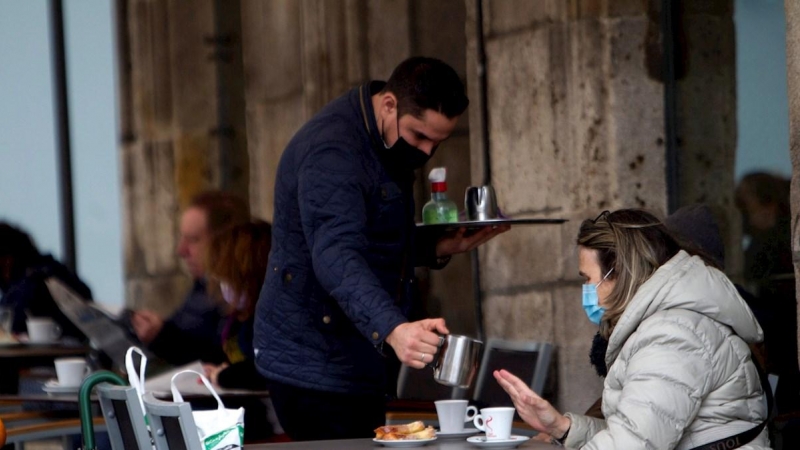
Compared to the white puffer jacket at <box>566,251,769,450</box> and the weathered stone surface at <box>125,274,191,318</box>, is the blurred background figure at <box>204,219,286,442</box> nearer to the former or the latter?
the white puffer jacket at <box>566,251,769,450</box>

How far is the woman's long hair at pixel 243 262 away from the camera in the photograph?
5.47 m

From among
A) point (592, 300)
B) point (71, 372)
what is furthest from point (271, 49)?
point (592, 300)

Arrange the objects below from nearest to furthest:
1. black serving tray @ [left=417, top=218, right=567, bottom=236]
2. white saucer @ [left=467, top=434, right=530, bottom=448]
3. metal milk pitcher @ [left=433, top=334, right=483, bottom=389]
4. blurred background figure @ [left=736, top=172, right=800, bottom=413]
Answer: white saucer @ [left=467, top=434, right=530, bottom=448], metal milk pitcher @ [left=433, top=334, right=483, bottom=389], black serving tray @ [left=417, top=218, right=567, bottom=236], blurred background figure @ [left=736, top=172, right=800, bottom=413]

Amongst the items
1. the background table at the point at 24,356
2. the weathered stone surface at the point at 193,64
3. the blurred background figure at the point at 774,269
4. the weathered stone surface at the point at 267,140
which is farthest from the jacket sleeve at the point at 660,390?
the weathered stone surface at the point at 193,64

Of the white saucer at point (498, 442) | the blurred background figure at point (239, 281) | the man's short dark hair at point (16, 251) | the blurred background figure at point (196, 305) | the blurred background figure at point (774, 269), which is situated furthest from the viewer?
the man's short dark hair at point (16, 251)

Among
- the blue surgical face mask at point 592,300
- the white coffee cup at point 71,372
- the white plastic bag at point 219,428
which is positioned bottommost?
the white coffee cup at point 71,372

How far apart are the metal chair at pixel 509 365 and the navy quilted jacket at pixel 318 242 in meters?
1.29

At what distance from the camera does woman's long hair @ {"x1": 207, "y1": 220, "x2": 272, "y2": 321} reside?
18.0ft

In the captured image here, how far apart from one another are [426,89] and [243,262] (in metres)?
1.75

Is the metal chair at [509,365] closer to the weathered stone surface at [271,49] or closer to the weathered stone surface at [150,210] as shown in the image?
the weathered stone surface at [271,49]

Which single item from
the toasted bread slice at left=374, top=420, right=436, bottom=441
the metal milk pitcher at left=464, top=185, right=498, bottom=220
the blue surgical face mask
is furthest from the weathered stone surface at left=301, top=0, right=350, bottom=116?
the toasted bread slice at left=374, top=420, right=436, bottom=441

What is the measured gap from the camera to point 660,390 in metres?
3.08

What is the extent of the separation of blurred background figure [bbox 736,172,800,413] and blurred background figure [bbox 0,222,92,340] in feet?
12.0

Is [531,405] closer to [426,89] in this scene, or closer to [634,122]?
[426,89]
